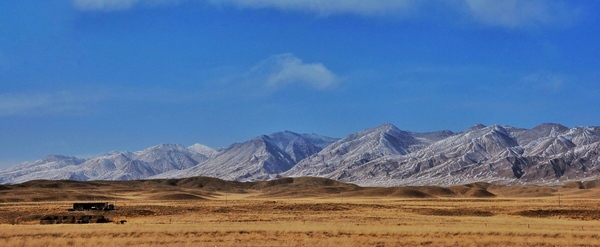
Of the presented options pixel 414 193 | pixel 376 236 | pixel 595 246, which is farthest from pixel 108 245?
pixel 414 193

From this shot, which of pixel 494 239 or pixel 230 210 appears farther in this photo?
pixel 230 210

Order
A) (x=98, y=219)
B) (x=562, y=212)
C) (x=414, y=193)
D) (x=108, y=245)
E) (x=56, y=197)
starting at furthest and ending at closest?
(x=414, y=193), (x=56, y=197), (x=562, y=212), (x=98, y=219), (x=108, y=245)

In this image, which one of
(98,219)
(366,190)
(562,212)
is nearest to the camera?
(98,219)

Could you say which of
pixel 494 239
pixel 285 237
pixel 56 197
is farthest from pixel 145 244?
pixel 56 197

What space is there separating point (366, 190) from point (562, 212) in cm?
11763

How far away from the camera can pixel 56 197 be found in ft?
511

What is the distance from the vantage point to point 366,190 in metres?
200

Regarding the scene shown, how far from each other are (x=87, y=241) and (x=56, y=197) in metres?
122

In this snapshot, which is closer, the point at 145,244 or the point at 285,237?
the point at 145,244

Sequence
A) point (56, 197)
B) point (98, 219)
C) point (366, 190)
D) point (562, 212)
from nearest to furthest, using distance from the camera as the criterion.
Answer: point (98, 219) → point (562, 212) → point (56, 197) → point (366, 190)

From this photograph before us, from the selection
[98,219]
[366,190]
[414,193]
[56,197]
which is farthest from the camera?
[366,190]

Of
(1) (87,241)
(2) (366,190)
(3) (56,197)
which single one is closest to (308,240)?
(1) (87,241)

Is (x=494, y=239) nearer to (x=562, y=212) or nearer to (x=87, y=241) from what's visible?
(x=87, y=241)

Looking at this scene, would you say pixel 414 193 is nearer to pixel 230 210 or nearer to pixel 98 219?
pixel 230 210
